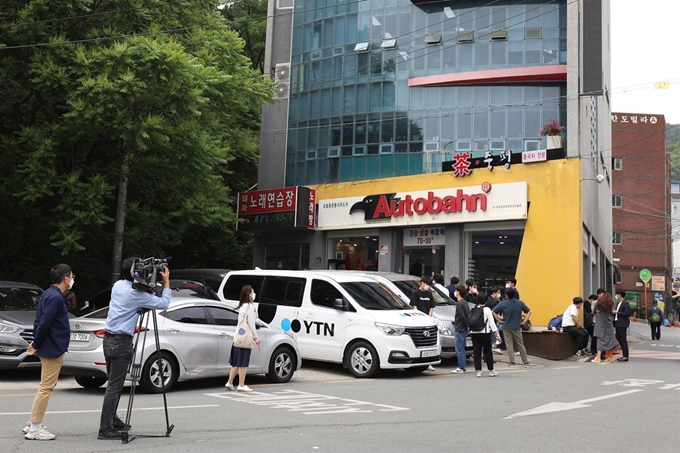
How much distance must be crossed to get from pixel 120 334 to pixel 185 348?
4167 mm

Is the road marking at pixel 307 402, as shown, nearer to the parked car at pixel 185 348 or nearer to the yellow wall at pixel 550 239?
the parked car at pixel 185 348

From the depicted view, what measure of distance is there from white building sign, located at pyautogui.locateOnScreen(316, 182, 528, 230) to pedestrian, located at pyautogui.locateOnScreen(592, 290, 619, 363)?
6428mm

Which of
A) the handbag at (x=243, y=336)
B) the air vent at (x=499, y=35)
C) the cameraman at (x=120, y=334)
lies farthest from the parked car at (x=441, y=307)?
the air vent at (x=499, y=35)

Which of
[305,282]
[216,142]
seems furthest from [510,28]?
[305,282]

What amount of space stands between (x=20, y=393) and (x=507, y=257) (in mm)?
18328

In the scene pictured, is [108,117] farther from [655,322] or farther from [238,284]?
[655,322]

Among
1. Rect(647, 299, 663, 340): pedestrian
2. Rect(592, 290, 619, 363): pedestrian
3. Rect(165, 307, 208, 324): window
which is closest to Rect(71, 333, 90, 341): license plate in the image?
Rect(165, 307, 208, 324): window

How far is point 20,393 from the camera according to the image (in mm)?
11320

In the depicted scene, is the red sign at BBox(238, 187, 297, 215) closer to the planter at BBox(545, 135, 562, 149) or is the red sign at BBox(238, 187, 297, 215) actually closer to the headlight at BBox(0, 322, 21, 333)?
the planter at BBox(545, 135, 562, 149)

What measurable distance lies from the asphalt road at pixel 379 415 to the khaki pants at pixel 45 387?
279 mm

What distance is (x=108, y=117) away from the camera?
65.3 feet

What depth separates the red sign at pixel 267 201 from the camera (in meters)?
31.3

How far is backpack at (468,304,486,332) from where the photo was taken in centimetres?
1490

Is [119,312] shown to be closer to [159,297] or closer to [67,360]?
[159,297]
